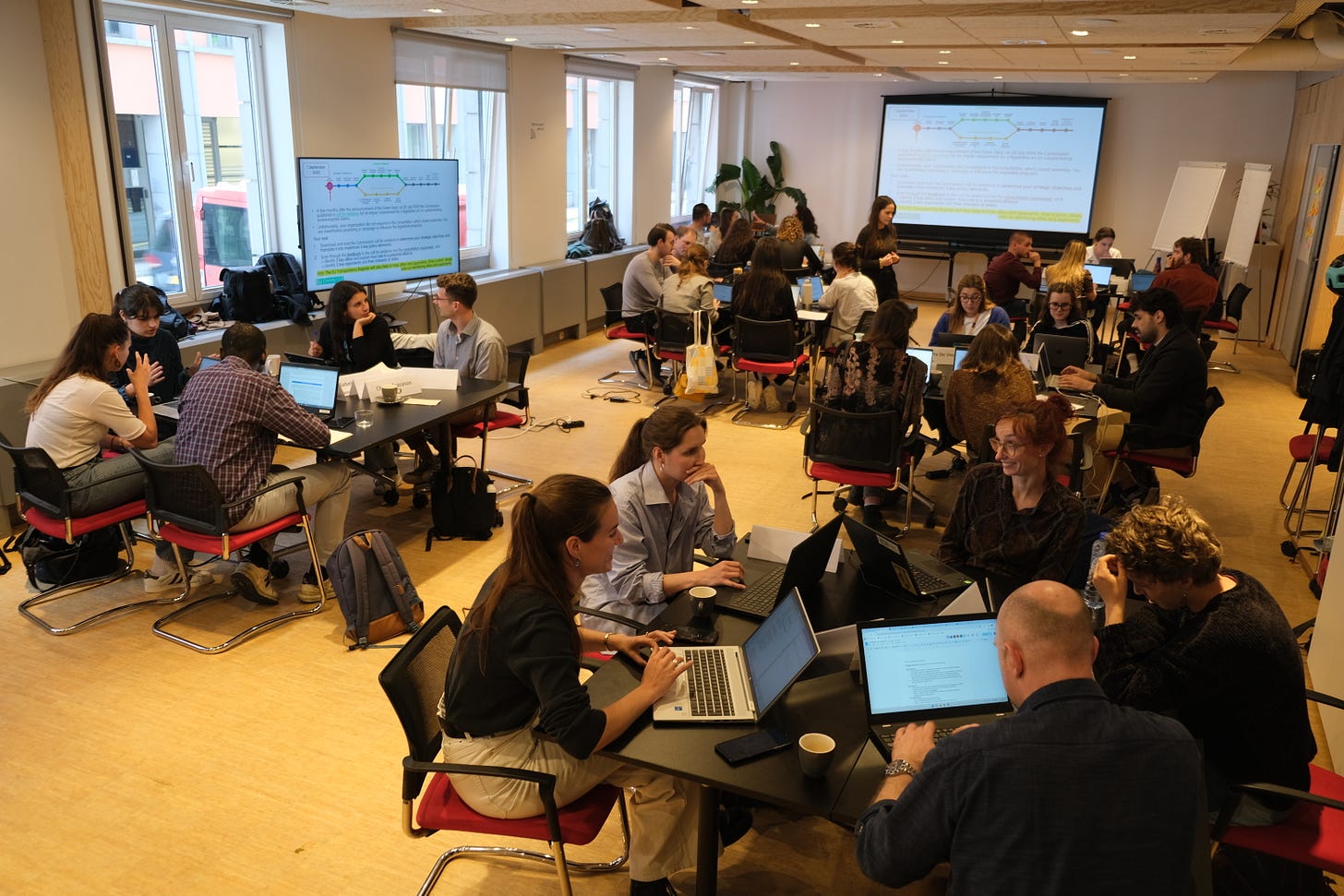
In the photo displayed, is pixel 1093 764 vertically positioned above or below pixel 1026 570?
above

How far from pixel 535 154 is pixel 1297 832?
895cm

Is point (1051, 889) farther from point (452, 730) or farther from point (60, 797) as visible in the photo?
point (60, 797)

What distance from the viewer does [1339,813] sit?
2477 mm

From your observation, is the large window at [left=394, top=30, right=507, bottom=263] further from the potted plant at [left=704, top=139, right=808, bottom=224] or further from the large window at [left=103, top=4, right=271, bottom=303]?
the potted plant at [left=704, top=139, right=808, bottom=224]

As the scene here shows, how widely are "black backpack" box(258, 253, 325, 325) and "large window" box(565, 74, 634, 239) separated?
4.43 meters

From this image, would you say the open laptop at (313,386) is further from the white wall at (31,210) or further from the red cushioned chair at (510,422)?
the white wall at (31,210)

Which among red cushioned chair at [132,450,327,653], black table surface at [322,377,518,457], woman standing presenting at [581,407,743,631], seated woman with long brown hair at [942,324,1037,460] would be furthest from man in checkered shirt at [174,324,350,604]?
seated woman with long brown hair at [942,324,1037,460]

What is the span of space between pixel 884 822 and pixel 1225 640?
1051 millimetres

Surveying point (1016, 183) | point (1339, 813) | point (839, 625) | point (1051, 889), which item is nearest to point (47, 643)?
point (839, 625)

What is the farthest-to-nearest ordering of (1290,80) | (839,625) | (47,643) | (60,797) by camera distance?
(1290,80) < (47,643) < (60,797) < (839,625)

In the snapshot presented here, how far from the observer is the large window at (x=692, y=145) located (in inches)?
547

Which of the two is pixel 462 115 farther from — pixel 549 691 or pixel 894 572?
pixel 549 691

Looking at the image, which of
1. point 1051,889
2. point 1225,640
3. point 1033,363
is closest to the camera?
point 1051,889

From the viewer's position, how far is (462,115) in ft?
30.7
